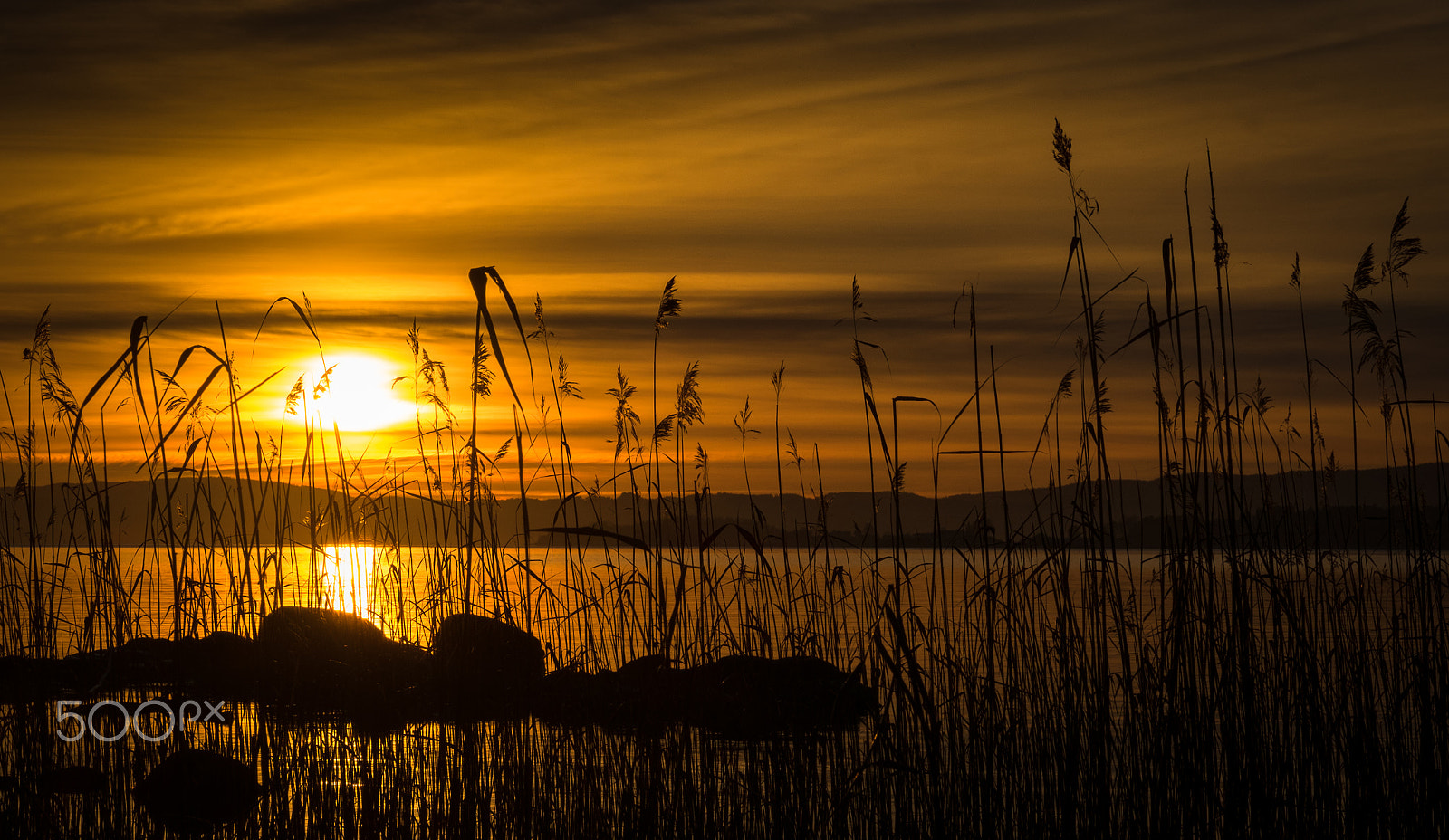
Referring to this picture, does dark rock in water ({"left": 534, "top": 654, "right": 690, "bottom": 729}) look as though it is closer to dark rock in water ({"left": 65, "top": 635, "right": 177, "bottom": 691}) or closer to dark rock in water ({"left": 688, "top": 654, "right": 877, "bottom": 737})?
dark rock in water ({"left": 688, "top": 654, "right": 877, "bottom": 737})

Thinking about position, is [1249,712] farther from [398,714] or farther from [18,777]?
[18,777]

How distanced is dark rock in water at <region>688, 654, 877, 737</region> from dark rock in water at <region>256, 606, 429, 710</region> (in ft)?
3.56

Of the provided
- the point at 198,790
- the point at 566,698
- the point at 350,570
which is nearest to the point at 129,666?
the point at 198,790

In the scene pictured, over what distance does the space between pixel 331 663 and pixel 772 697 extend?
1763mm

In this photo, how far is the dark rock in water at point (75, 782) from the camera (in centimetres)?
347

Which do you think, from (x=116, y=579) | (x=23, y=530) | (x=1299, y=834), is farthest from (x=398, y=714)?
(x=1299, y=834)

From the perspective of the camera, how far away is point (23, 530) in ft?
16.0

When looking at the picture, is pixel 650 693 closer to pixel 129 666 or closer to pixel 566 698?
pixel 566 698

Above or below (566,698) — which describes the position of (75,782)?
below

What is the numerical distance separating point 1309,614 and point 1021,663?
123 cm

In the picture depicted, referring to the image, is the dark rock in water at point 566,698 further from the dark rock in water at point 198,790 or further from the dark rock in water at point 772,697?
the dark rock in water at point 198,790

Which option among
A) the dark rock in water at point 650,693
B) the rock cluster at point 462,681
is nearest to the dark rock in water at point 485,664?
the rock cluster at point 462,681

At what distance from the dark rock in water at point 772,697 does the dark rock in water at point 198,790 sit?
1.46 m

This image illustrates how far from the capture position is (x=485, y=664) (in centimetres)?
383
